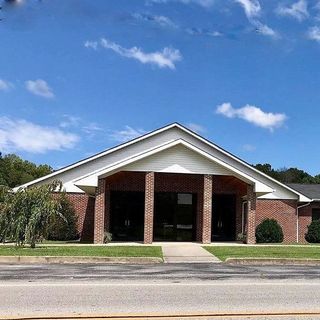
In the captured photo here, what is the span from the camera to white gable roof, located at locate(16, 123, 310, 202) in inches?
1014

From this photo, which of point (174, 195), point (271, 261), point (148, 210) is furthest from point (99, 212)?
point (271, 261)

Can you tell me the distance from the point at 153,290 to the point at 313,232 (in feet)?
73.6

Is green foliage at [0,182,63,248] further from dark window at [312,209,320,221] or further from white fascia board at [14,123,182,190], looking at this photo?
dark window at [312,209,320,221]

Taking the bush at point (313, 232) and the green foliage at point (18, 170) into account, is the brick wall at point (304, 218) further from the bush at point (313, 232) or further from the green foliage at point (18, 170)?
the green foliage at point (18, 170)

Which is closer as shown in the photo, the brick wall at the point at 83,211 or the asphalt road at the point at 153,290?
the asphalt road at the point at 153,290

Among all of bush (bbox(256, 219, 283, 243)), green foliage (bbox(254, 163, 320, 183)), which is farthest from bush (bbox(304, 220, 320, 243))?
green foliage (bbox(254, 163, 320, 183))

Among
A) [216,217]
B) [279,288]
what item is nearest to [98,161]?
[216,217]

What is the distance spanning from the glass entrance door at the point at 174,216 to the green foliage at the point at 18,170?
5036 centimetres

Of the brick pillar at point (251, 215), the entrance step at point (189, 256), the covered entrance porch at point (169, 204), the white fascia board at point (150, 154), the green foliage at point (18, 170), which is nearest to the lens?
the entrance step at point (189, 256)

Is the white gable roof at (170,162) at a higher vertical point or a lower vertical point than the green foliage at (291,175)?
lower

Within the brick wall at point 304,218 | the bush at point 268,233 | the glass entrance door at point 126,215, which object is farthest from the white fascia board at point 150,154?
the brick wall at point 304,218

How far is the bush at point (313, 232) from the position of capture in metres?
30.4

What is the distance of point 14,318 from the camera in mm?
7113

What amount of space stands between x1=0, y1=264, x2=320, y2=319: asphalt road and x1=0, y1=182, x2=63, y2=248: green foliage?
18.2ft
